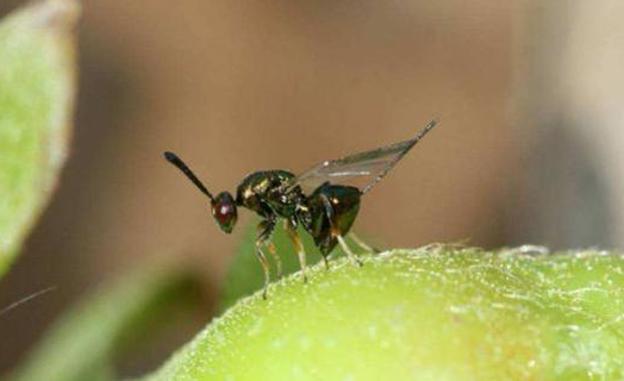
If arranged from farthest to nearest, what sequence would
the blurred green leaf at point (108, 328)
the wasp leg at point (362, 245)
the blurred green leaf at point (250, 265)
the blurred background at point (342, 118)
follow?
1. the blurred background at point (342, 118)
2. the blurred green leaf at point (108, 328)
3. the blurred green leaf at point (250, 265)
4. the wasp leg at point (362, 245)

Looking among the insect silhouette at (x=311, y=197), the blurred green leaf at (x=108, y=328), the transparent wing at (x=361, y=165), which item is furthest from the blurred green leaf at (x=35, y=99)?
the blurred green leaf at (x=108, y=328)

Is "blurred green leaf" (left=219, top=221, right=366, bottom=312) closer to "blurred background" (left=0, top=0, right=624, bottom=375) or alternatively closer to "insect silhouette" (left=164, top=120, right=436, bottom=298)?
"insect silhouette" (left=164, top=120, right=436, bottom=298)

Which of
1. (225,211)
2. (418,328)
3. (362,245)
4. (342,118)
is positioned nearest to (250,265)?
(225,211)

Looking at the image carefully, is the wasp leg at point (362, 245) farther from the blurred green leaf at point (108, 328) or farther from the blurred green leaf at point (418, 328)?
the blurred green leaf at point (108, 328)

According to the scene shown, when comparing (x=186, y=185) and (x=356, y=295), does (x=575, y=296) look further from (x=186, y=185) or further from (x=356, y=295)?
(x=186, y=185)

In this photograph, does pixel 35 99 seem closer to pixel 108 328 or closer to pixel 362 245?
pixel 362 245

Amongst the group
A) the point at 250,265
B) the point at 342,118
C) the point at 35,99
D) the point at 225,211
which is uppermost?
the point at 35,99

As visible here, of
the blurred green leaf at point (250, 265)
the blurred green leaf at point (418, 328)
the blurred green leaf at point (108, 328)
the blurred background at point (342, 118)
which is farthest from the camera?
the blurred background at point (342, 118)

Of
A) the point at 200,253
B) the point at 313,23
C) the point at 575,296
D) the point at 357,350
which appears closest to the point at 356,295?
the point at 357,350
